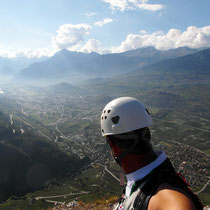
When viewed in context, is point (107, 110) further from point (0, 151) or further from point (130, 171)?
point (0, 151)

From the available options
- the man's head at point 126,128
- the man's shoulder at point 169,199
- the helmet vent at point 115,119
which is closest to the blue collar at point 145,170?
the man's head at point 126,128

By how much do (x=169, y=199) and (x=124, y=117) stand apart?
1774mm

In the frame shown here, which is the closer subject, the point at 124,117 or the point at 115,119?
the point at 124,117

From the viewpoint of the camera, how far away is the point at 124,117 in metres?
4.04

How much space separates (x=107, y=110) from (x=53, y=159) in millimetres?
97218

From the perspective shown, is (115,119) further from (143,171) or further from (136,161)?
(143,171)

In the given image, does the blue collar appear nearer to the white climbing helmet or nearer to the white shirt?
the white shirt

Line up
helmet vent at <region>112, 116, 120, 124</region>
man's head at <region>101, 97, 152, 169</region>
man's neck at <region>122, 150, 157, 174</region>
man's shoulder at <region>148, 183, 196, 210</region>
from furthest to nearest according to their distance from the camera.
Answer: helmet vent at <region>112, 116, 120, 124</region> < man's head at <region>101, 97, 152, 169</region> < man's neck at <region>122, 150, 157, 174</region> < man's shoulder at <region>148, 183, 196, 210</region>

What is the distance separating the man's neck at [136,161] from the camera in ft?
11.7

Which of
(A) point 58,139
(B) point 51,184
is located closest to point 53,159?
(B) point 51,184

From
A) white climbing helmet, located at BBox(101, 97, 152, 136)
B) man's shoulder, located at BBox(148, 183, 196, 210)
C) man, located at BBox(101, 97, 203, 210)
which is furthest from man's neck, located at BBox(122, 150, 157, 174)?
man's shoulder, located at BBox(148, 183, 196, 210)

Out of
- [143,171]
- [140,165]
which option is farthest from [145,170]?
[140,165]

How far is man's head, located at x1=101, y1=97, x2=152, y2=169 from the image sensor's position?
3781 mm

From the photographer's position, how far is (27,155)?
289ft
